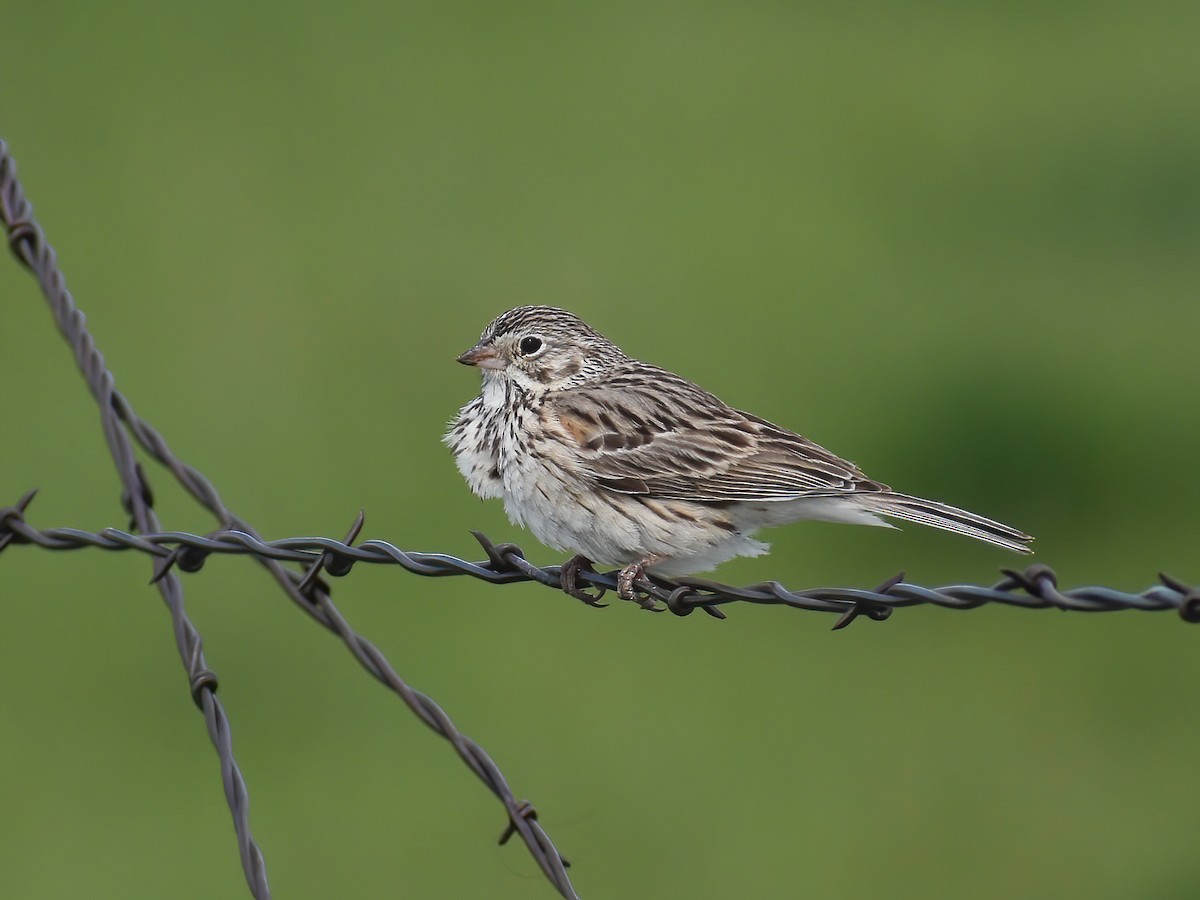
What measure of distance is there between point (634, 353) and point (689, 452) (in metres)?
6.10

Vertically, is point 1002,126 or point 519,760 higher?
point 1002,126

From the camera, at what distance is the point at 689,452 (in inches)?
244

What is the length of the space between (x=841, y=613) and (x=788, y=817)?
542 centimetres

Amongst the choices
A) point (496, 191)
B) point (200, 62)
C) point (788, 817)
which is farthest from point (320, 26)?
point (788, 817)

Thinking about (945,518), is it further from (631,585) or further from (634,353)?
(634,353)

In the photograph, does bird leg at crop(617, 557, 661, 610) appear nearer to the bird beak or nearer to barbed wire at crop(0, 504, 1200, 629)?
barbed wire at crop(0, 504, 1200, 629)

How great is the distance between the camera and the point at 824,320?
44.4ft

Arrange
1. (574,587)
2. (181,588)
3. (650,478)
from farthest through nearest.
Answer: (650,478), (574,587), (181,588)

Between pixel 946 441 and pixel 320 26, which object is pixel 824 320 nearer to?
pixel 946 441

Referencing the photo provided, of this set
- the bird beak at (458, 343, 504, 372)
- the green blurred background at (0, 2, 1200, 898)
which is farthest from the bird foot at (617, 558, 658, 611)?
the green blurred background at (0, 2, 1200, 898)

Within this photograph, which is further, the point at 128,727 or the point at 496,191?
the point at 496,191

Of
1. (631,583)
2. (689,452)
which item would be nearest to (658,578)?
(631,583)

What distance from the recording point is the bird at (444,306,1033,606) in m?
6.04

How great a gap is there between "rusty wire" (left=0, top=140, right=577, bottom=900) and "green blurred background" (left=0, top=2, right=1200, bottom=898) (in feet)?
11.1
